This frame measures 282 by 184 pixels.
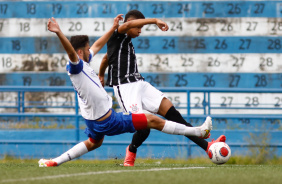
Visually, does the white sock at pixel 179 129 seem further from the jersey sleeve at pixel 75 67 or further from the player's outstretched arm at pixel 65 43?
the player's outstretched arm at pixel 65 43

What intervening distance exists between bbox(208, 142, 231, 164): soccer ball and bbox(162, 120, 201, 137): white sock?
10.8 inches

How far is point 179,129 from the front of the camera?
257 inches

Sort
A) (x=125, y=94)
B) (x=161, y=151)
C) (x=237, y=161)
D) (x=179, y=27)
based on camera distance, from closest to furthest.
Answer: (x=125, y=94)
(x=237, y=161)
(x=161, y=151)
(x=179, y=27)

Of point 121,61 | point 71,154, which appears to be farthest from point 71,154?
point 121,61

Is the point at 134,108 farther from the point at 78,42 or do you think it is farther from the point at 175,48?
the point at 175,48

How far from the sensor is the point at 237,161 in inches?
383

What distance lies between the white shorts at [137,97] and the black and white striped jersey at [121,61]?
0.24 feet

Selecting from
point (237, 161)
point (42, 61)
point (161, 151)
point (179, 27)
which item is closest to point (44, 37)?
point (42, 61)

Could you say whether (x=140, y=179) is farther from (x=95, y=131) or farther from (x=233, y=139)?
(x=233, y=139)

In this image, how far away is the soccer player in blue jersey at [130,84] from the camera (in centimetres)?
698

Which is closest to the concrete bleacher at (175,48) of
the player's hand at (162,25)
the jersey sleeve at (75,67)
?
the player's hand at (162,25)

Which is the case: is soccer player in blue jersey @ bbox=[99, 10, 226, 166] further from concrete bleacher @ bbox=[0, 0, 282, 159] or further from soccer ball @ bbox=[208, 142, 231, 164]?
concrete bleacher @ bbox=[0, 0, 282, 159]

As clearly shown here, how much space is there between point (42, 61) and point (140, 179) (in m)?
10.2

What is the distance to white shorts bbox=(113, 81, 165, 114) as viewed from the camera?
6922 millimetres
